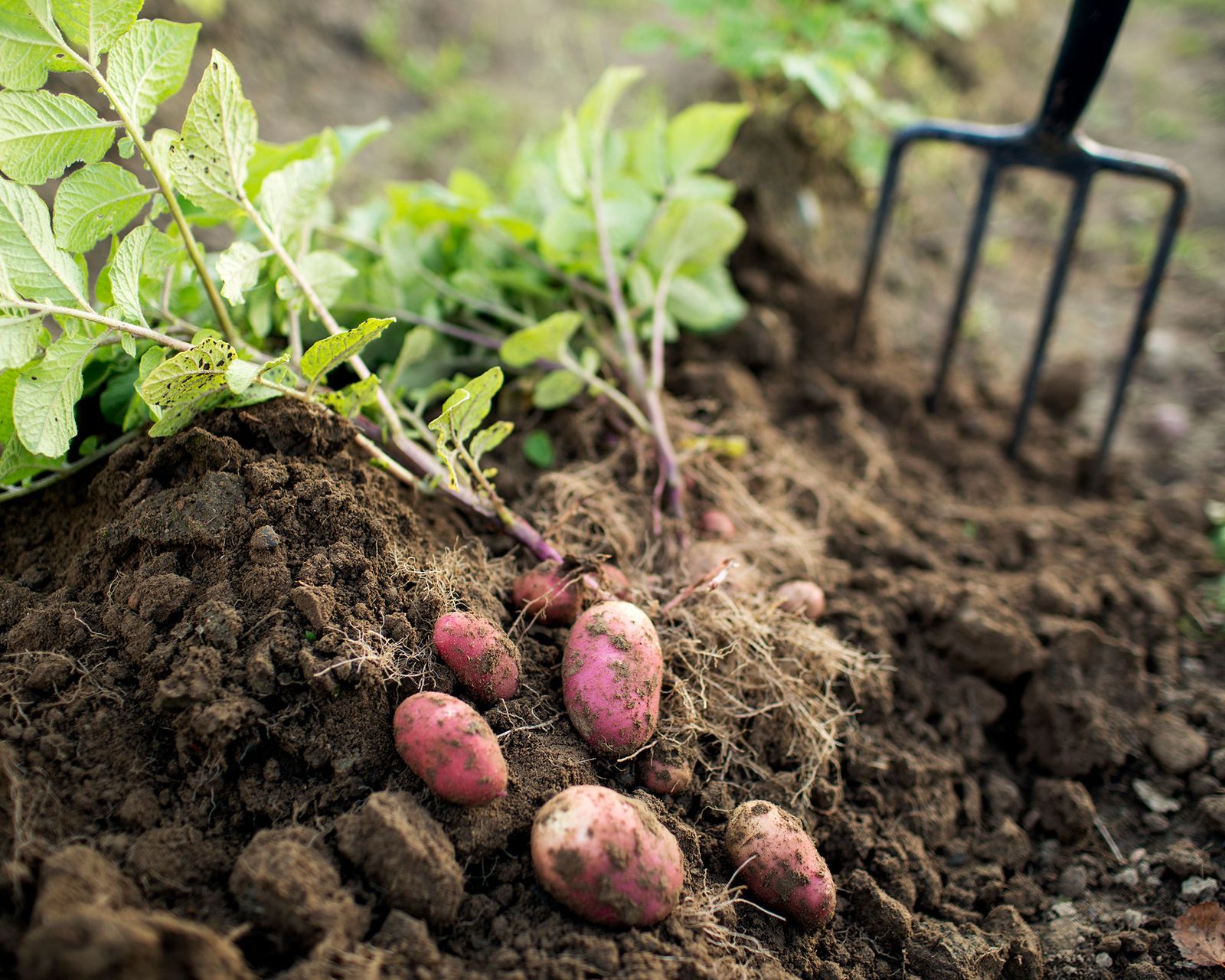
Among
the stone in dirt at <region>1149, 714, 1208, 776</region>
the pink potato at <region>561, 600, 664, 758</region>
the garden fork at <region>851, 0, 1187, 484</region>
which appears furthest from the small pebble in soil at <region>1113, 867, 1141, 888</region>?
the garden fork at <region>851, 0, 1187, 484</region>

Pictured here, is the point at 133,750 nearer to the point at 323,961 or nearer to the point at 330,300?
the point at 323,961

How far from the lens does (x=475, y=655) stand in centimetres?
134

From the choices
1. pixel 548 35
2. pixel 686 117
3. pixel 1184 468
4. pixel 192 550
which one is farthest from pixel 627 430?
pixel 548 35

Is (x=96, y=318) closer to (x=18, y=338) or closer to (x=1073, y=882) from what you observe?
(x=18, y=338)

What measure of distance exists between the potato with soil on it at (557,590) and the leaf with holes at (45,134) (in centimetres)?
103

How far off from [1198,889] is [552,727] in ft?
3.99

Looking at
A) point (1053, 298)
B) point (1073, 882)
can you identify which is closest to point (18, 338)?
point (1073, 882)

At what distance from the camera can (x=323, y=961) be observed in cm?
100

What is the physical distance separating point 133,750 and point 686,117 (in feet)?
6.40

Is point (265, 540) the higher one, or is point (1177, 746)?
point (265, 540)

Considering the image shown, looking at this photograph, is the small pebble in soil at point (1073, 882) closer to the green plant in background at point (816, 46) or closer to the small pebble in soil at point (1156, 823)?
the small pebble in soil at point (1156, 823)

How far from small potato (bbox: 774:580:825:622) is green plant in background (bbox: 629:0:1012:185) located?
1.50m

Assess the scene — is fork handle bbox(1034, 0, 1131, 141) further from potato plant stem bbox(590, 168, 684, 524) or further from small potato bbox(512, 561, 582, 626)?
small potato bbox(512, 561, 582, 626)

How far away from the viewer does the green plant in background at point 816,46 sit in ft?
8.67
